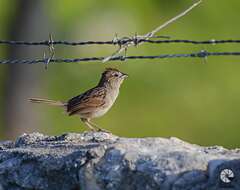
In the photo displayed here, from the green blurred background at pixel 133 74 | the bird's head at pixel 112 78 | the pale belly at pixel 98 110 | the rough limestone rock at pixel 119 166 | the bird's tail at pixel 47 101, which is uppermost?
the green blurred background at pixel 133 74

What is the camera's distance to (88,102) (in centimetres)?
1152

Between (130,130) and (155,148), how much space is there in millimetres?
11910

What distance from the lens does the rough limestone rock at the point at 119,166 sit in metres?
6.83

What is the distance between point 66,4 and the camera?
2427cm

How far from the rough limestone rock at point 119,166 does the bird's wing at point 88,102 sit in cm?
378

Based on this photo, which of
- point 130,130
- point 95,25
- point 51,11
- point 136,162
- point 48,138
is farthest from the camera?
point 95,25

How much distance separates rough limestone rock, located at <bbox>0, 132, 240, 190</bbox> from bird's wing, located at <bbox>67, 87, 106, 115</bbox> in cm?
378

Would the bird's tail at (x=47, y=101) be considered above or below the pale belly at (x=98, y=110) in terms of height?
above

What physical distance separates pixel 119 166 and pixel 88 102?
4.51 meters

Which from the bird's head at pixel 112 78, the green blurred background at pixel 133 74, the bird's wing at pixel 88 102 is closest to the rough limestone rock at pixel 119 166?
the bird's wing at pixel 88 102

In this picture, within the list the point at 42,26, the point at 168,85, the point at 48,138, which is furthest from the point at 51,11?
the point at 48,138

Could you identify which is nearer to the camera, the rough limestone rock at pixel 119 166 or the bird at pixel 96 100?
the rough limestone rock at pixel 119 166

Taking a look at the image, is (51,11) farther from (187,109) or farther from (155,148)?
(155,148)

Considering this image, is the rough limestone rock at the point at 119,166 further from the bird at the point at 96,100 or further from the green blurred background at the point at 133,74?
the green blurred background at the point at 133,74
